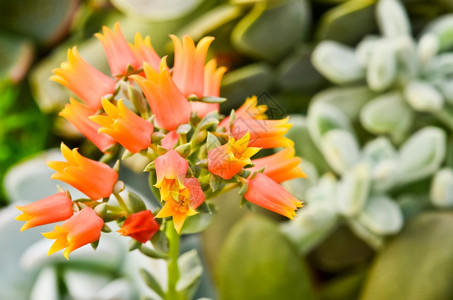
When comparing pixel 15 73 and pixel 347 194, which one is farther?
pixel 15 73

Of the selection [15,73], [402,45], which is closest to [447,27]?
[402,45]

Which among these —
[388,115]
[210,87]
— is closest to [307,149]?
[388,115]

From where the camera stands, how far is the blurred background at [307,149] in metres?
0.49

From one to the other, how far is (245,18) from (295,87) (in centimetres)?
10

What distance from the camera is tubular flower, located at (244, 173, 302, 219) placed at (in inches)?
9.7

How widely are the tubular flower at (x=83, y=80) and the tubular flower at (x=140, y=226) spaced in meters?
0.06

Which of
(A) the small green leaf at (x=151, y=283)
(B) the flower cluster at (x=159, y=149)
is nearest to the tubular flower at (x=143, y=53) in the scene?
(B) the flower cluster at (x=159, y=149)

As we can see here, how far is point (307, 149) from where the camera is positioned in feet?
1.90

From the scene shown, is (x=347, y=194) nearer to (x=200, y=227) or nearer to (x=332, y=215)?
(x=332, y=215)

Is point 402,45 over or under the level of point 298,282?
over

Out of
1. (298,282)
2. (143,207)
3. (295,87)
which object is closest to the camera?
(143,207)

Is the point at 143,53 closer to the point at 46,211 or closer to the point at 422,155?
the point at 46,211

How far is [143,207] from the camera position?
0.27 metres

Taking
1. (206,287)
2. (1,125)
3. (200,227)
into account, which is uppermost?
(200,227)
